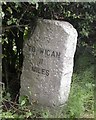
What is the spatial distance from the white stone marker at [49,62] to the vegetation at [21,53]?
5.1 inches

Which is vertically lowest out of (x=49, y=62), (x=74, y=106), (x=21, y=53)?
(x=74, y=106)

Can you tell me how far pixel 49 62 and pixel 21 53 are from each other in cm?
93

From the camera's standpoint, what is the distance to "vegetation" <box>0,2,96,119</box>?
3.97m

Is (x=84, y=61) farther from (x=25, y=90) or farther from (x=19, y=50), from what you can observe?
(x=25, y=90)

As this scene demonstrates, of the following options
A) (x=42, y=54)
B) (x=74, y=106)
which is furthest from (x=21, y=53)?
(x=74, y=106)

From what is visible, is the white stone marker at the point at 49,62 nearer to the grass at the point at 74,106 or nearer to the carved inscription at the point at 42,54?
the carved inscription at the point at 42,54

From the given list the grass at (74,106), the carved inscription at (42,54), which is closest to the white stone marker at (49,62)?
the carved inscription at (42,54)

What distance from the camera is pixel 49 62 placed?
13.2 ft

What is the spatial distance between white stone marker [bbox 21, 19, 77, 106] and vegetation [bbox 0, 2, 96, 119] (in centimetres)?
13

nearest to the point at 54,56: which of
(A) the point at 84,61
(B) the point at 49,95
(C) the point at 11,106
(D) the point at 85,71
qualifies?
(B) the point at 49,95

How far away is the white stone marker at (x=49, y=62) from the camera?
12.9 feet

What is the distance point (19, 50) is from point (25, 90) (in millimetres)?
808

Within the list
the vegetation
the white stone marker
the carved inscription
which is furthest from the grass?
the carved inscription

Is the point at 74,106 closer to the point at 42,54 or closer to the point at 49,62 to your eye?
the point at 49,62
